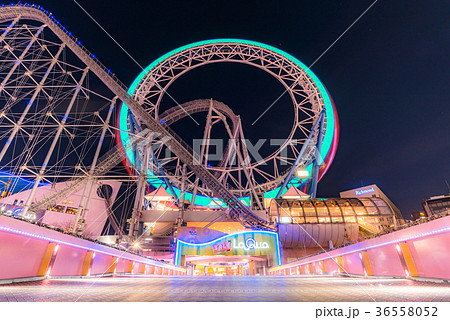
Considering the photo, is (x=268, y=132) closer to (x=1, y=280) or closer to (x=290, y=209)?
(x=290, y=209)

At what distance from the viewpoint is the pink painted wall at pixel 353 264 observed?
385 inches

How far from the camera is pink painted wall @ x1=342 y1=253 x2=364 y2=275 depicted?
9.77 m

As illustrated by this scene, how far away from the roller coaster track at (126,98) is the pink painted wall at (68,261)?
14386mm

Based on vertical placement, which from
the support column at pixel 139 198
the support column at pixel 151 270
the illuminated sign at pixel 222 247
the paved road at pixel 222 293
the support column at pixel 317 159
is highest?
the support column at pixel 317 159

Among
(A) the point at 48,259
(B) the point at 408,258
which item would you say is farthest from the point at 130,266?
(B) the point at 408,258

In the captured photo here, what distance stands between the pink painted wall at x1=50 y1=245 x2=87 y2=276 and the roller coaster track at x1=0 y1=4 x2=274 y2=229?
1439 centimetres

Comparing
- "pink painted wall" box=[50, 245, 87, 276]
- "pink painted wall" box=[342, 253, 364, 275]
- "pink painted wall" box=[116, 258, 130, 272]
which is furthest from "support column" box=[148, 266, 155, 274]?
"pink painted wall" box=[342, 253, 364, 275]

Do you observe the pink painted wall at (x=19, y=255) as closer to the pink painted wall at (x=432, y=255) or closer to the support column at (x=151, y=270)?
the support column at (x=151, y=270)

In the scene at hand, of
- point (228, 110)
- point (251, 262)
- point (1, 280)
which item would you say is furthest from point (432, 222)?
point (228, 110)

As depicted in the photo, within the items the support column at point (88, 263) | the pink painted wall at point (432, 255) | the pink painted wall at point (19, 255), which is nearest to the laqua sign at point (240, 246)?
the support column at point (88, 263)

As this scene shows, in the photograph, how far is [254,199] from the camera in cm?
3362
